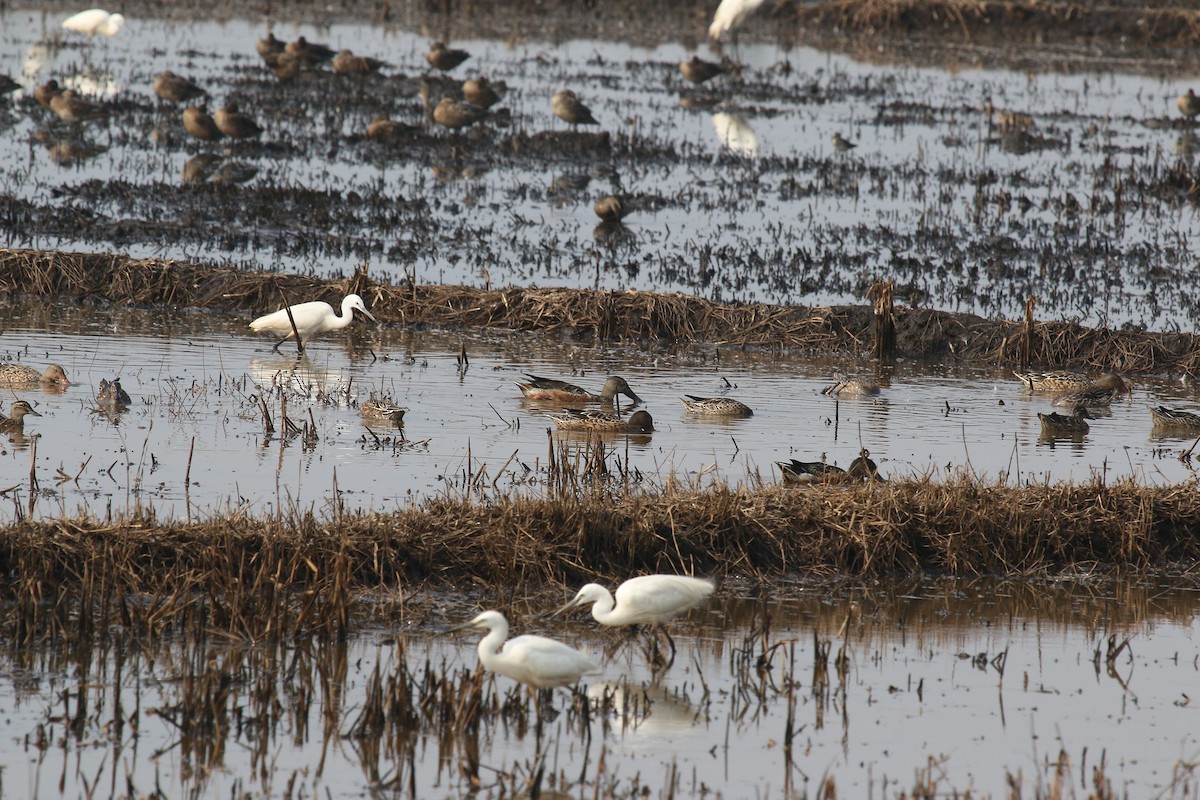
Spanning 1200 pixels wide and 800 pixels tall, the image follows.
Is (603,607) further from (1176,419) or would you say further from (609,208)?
(609,208)

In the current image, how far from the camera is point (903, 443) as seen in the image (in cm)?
1022

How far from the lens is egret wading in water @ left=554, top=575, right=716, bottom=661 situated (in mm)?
5820

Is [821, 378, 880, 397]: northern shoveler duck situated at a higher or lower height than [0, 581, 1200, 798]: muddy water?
higher

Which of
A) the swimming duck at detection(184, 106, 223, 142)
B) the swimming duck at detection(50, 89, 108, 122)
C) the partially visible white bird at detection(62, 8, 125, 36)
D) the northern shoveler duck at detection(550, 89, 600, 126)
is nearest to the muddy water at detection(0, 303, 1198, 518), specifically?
the swimming duck at detection(184, 106, 223, 142)

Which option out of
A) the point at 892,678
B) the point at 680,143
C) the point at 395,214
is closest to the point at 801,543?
the point at 892,678

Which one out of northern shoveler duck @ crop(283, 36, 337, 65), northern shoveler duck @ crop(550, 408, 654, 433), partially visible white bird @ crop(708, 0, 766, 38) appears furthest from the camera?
partially visible white bird @ crop(708, 0, 766, 38)

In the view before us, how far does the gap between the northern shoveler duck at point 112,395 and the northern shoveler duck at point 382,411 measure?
59.2 inches

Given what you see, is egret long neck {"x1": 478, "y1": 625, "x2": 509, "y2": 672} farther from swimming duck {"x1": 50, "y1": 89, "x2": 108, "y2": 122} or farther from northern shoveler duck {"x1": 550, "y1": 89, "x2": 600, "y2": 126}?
swimming duck {"x1": 50, "y1": 89, "x2": 108, "y2": 122}

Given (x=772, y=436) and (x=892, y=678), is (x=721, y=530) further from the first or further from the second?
(x=772, y=436)

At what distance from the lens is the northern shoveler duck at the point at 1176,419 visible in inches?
420

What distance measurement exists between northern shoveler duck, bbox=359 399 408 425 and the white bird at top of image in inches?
559

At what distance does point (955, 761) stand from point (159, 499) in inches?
165

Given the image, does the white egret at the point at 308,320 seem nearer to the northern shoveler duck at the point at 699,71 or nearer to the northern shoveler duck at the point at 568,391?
the northern shoveler duck at the point at 568,391

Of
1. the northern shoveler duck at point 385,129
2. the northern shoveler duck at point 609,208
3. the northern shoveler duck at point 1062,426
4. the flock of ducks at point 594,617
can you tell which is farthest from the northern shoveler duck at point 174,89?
the flock of ducks at point 594,617
